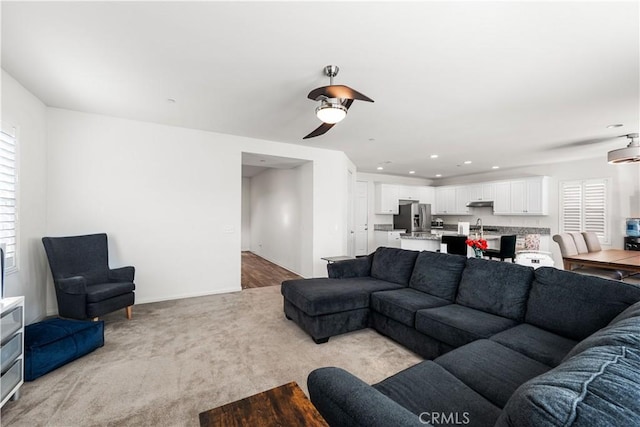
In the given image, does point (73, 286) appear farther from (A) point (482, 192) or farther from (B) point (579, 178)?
(B) point (579, 178)

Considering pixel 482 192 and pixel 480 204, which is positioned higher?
pixel 482 192

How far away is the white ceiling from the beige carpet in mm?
2711

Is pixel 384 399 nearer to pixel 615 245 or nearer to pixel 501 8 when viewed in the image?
pixel 501 8

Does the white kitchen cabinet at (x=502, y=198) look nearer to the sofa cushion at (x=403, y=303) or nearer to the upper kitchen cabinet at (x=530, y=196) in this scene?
the upper kitchen cabinet at (x=530, y=196)

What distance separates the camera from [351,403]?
102 centimetres

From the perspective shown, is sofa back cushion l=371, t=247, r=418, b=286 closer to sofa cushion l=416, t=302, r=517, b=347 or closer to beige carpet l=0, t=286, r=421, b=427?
beige carpet l=0, t=286, r=421, b=427

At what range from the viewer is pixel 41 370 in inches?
88.7

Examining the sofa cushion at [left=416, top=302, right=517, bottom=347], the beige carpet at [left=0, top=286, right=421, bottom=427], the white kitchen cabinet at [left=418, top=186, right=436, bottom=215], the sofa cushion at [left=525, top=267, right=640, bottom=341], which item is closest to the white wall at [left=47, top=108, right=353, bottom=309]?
the beige carpet at [left=0, top=286, right=421, bottom=427]

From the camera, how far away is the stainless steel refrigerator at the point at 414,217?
8320mm

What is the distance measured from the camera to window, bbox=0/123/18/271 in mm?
2725

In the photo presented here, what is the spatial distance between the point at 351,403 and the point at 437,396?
61cm

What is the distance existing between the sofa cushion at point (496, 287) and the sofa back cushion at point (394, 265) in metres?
0.74

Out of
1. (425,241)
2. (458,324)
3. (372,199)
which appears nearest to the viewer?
(458,324)

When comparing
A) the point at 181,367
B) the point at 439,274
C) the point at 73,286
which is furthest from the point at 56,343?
the point at 439,274
